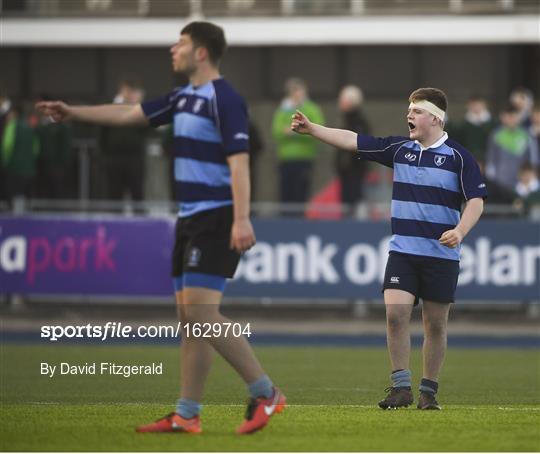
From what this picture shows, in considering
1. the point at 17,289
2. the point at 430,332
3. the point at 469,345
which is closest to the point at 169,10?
the point at 17,289

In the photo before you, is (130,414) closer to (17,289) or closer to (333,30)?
(17,289)

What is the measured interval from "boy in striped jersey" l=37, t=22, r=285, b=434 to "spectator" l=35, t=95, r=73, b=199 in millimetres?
12998

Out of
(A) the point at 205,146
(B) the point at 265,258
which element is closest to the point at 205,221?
(A) the point at 205,146

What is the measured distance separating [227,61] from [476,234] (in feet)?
24.5

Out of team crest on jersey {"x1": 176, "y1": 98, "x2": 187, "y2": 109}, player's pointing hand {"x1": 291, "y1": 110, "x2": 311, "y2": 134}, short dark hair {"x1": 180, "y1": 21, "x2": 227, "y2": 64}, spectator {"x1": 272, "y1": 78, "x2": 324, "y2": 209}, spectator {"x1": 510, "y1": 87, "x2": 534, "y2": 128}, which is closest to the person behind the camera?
short dark hair {"x1": 180, "y1": 21, "x2": 227, "y2": 64}

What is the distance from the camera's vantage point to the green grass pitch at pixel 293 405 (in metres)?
8.44

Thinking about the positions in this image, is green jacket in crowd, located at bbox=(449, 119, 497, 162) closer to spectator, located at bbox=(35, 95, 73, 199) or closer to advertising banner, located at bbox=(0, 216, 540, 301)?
advertising banner, located at bbox=(0, 216, 540, 301)

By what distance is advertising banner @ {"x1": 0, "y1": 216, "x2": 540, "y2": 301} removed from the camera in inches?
799

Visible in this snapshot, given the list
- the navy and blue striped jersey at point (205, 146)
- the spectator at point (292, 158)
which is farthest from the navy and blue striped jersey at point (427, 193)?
the spectator at point (292, 158)

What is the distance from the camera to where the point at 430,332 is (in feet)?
34.1

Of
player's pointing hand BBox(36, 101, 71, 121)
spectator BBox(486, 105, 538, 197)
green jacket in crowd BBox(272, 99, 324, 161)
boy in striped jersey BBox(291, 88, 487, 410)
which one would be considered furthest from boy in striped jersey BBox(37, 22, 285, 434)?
spectator BBox(486, 105, 538, 197)

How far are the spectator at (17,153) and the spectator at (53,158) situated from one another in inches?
6.4

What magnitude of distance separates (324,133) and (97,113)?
179 centimetres

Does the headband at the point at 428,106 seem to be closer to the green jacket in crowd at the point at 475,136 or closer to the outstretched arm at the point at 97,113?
the outstretched arm at the point at 97,113
